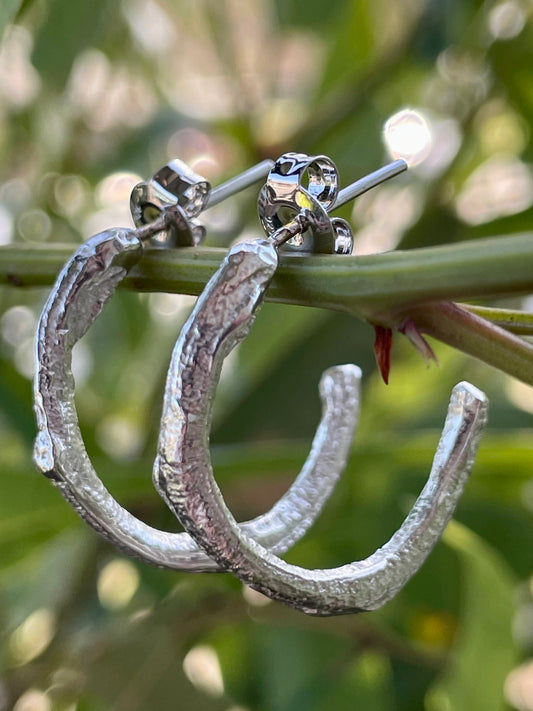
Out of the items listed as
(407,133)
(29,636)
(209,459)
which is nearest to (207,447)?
(209,459)

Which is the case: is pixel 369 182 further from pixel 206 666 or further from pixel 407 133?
pixel 206 666

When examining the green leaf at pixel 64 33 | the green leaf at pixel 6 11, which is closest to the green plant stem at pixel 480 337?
the green leaf at pixel 6 11

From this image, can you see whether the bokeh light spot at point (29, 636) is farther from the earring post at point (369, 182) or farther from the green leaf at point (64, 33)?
the earring post at point (369, 182)

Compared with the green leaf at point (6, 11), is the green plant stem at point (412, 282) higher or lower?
lower

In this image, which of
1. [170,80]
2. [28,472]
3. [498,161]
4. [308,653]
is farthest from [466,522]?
[170,80]

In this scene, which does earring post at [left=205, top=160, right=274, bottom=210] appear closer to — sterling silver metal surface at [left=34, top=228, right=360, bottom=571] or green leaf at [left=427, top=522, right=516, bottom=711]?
sterling silver metal surface at [left=34, top=228, right=360, bottom=571]

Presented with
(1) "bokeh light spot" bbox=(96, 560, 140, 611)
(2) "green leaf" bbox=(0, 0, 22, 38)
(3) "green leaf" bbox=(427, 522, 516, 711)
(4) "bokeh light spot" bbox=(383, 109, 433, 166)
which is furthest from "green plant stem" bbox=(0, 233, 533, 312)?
(1) "bokeh light spot" bbox=(96, 560, 140, 611)

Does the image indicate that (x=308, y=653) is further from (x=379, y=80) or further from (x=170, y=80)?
(x=170, y=80)
